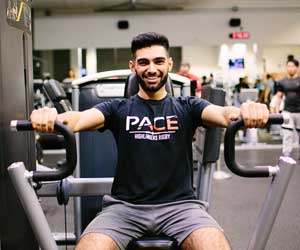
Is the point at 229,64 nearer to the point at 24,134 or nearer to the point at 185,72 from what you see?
→ the point at 185,72

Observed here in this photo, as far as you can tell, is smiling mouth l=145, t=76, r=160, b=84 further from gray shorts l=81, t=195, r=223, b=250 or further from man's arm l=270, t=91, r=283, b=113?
man's arm l=270, t=91, r=283, b=113

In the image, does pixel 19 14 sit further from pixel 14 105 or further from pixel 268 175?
pixel 268 175

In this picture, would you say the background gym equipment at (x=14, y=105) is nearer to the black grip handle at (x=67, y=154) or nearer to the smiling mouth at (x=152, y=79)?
the black grip handle at (x=67, y=154)

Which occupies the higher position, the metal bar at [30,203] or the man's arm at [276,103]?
the man's arm at [276,103]

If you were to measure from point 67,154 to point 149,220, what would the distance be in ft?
1.66

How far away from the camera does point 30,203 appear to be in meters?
1.25

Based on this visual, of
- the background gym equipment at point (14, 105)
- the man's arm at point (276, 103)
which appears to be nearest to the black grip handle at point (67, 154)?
the background gym equipment at point (14, 105)

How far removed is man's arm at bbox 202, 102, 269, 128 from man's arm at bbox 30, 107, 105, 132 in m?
0.46

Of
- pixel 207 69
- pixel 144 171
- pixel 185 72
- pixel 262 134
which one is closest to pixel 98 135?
pixel 144 171

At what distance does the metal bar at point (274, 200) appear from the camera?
1.26 metres

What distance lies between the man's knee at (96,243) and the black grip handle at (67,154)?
303mm

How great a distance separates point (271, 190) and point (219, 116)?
0.43 meters

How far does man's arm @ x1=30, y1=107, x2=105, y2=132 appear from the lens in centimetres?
128

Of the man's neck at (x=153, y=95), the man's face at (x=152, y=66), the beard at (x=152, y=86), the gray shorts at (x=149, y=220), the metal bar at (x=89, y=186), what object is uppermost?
the man's face at (x=152, y=66)
